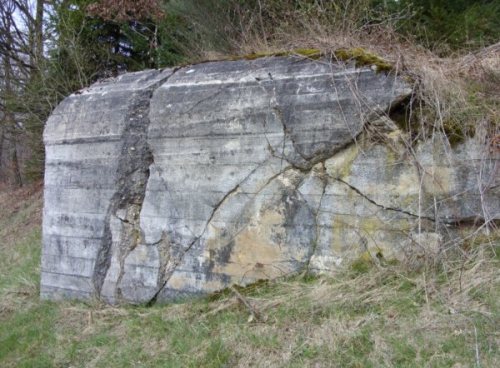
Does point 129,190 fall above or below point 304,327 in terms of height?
above

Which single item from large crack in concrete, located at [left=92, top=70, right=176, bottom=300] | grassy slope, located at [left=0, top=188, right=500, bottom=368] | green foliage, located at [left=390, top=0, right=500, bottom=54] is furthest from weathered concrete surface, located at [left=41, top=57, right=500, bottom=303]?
green foliage, located at [left=390, top=0, right=500, bottom=54]

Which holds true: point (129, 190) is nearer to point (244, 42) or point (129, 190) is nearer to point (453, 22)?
point (244, 42)

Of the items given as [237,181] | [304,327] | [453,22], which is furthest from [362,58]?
[453,22]

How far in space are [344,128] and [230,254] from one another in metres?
1.38

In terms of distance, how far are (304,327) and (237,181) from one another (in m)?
1.35

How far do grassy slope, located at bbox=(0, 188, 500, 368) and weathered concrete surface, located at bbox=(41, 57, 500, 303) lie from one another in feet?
0.78

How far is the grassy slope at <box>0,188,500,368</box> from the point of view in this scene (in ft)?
9.49

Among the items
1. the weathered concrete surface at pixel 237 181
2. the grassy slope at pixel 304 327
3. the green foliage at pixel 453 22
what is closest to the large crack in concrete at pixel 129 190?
the weathered concrete surface at pixel 237 181

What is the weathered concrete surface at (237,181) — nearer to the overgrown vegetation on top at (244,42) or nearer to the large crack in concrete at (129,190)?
the large crack in concrete at (129,190)

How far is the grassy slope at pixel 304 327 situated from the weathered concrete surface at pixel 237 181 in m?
0.24

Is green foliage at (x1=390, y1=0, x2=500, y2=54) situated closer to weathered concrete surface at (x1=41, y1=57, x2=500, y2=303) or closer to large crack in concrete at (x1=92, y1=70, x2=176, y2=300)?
weathered concrete surface at (x1=41, y1=57, x2=500, y2=303)

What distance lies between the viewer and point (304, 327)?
3336 mm

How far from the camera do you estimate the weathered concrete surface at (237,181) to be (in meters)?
3.69

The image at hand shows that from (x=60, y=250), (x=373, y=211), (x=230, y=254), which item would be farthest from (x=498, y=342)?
(x=60, y=250)
